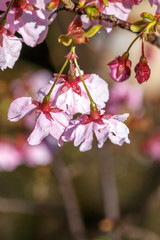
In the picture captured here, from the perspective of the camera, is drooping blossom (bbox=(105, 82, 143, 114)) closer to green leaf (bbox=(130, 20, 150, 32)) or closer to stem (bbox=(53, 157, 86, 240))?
stem (bbox=(53, 157, 86, 240))

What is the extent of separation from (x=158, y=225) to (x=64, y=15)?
196 centimetres

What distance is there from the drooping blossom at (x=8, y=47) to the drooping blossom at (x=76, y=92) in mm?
82

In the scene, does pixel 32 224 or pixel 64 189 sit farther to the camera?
pixel 32 224

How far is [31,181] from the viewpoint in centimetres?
318

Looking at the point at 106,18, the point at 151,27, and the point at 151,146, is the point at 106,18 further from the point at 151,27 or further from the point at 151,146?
the point at 151,146

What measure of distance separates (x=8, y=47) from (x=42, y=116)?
5.3 inches

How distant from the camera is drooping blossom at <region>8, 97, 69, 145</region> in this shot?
64cm

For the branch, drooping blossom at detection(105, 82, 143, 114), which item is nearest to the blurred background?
drooping blossom at detection(105, 82, 143, 114)

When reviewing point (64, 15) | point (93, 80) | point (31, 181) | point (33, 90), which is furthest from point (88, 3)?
point (31, 181)

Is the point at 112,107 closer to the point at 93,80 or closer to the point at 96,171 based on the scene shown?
the point at 93,80

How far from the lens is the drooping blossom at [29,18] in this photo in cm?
61

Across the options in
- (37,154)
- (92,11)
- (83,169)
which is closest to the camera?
(92,11)

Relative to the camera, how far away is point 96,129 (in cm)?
63

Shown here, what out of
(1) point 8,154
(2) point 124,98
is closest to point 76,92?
(2) point 124,98
